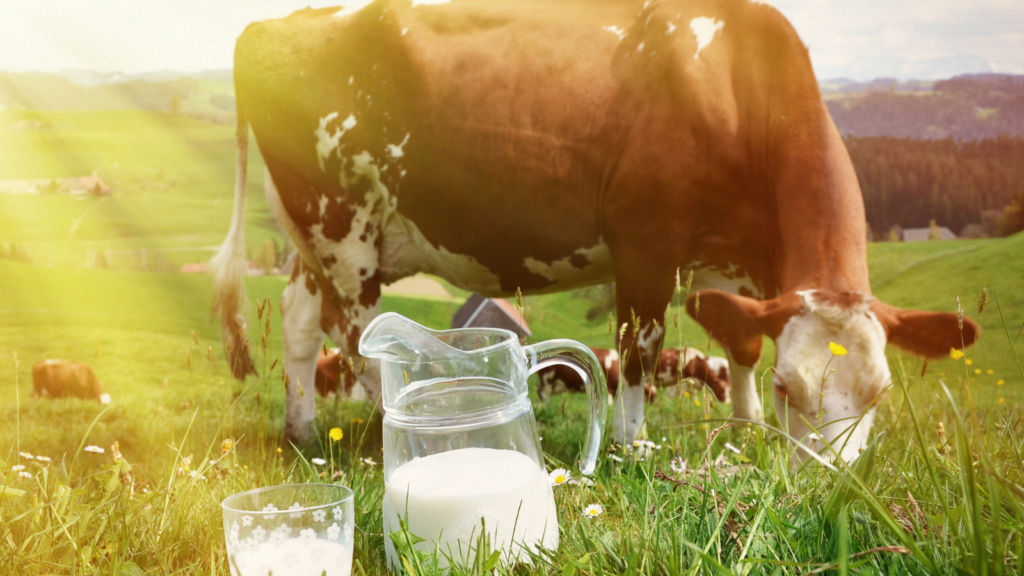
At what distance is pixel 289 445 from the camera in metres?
3.55

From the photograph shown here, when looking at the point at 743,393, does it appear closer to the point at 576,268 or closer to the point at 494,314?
the point at 576,268

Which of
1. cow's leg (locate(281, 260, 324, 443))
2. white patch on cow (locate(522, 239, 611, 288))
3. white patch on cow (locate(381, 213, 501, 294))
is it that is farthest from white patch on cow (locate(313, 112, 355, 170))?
white patch on cow (locate(522, 239, 611, 288))

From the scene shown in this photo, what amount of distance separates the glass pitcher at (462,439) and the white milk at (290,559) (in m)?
0.14

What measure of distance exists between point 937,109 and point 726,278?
19.9 ft

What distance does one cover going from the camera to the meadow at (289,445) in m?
1.08

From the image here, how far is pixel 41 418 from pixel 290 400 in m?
1.67

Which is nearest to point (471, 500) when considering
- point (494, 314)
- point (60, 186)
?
point (494, 314)

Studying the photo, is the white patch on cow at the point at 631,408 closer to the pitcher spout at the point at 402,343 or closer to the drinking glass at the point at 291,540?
the pitcher spout at the point at 402,343

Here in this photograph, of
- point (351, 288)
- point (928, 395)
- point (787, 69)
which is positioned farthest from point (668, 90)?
point (928, 395)

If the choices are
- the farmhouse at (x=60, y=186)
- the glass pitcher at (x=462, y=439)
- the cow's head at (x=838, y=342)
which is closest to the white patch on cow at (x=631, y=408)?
the cow's head at (x=838, y=342)

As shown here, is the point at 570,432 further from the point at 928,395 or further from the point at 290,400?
the point at 928,395

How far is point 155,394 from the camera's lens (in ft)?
14.4

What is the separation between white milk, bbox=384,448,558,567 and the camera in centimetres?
114

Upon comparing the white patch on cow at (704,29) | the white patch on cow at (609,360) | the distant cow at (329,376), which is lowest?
the distant cow at (329,376)
